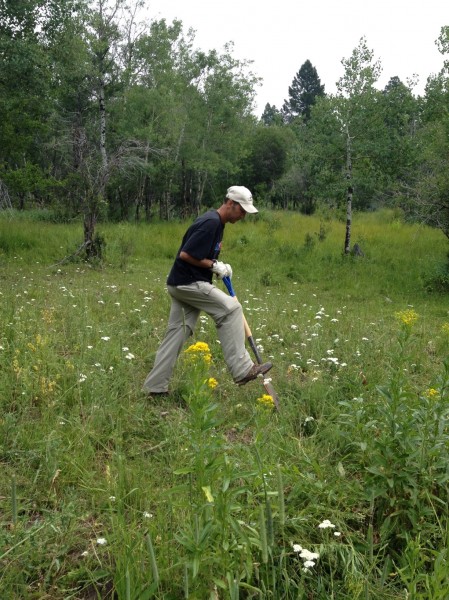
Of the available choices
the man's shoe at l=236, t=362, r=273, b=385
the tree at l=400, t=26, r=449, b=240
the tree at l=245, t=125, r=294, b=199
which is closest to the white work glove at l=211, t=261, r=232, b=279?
the man's shoe at l=236, t=362, r=273, b=385

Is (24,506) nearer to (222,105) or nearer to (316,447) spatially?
(316,447)

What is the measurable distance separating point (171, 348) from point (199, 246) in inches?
38.5

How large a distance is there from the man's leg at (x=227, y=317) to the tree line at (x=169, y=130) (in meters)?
9.57

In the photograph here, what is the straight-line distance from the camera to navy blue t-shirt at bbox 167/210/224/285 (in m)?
4.66

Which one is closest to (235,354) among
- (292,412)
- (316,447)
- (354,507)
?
(292,412)

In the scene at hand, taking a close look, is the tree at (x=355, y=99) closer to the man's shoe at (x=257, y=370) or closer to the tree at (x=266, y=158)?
the man's shoe at (x=257, y=370)

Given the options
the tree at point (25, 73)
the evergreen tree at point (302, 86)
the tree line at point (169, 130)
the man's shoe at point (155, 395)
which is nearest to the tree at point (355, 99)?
the tree line at point (169, 130)

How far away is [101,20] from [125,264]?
1445cm

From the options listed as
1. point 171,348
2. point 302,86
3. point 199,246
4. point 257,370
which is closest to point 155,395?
point 171,348

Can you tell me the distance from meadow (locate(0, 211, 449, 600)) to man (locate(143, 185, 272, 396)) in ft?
0.92

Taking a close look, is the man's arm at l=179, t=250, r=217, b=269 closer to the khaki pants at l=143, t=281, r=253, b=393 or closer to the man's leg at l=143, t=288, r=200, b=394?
the khaki pants at l=143, t=281, r=253, b=393

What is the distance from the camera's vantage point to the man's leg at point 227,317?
475cm

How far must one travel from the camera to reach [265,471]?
8.07 feet

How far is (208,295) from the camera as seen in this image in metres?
4.74
